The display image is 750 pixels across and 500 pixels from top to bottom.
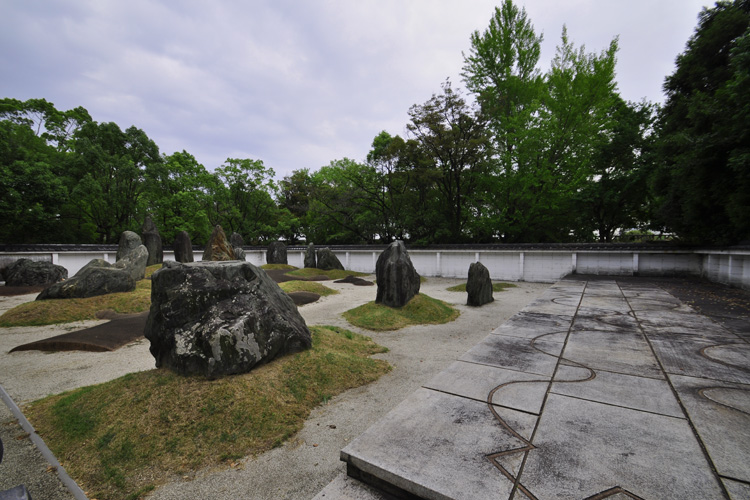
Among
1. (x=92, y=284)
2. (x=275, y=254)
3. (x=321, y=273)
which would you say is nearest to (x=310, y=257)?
(x=321, y=273)

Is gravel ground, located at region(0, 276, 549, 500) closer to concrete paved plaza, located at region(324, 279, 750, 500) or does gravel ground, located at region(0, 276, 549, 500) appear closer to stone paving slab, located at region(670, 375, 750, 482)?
concrete paved plaza, located at region(324, 279, 750, 500)

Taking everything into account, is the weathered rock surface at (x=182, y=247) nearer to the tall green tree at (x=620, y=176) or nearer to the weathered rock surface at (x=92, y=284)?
the weathered rock surface at (x=92, y=284)

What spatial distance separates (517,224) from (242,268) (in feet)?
62.9

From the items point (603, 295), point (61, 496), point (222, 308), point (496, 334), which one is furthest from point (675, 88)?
point (61, 496)

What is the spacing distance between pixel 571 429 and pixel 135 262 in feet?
43.9

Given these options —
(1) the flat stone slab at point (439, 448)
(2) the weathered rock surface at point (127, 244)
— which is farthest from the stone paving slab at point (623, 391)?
(2) the weathered rock surface at point (127, 244)

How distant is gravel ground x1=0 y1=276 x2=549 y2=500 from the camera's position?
2361mm

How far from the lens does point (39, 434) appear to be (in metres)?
2.99

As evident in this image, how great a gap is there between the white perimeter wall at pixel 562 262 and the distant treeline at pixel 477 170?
1360 millimetres

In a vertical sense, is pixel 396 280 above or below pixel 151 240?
below

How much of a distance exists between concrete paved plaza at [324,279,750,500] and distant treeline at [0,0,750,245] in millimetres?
11947

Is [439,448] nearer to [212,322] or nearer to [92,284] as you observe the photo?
[212,322]

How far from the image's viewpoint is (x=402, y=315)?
8.09 metres

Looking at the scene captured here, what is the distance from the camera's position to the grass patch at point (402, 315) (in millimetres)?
7512
